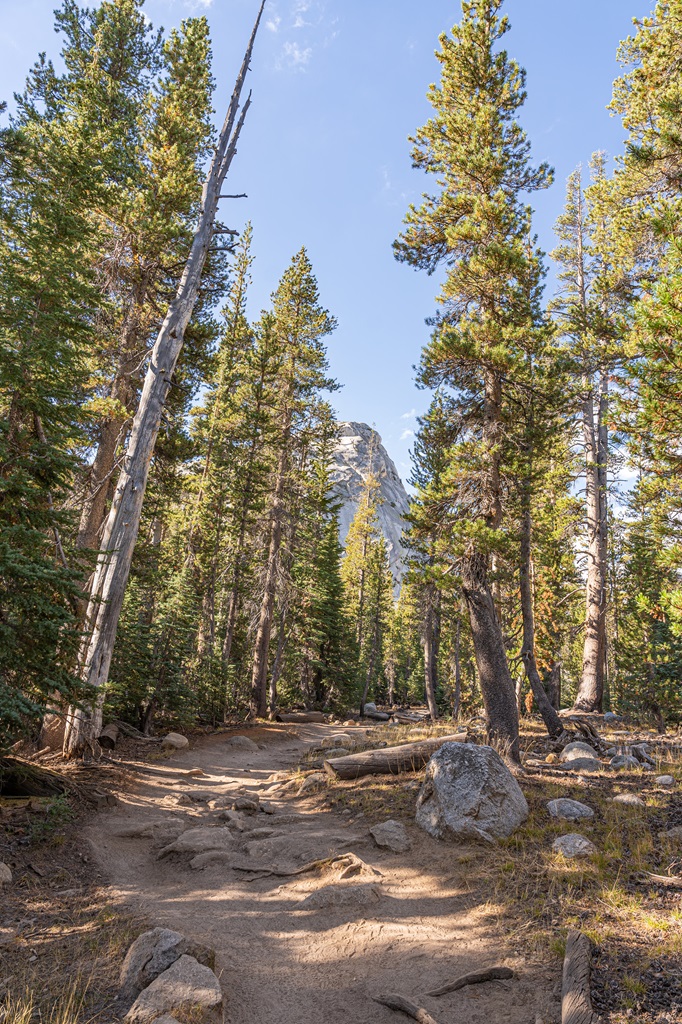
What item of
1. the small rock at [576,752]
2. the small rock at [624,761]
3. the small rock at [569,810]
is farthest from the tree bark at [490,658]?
the small rock at [624,761]

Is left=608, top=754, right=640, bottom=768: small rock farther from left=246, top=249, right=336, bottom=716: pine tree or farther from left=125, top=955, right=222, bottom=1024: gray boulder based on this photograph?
left=246, top=249, right=336, bottom=716: pine tree

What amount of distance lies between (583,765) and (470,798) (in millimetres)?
4618

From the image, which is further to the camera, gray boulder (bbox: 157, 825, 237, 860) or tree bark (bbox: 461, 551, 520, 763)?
tree bark (bbox: 461, 551, 520, 763)

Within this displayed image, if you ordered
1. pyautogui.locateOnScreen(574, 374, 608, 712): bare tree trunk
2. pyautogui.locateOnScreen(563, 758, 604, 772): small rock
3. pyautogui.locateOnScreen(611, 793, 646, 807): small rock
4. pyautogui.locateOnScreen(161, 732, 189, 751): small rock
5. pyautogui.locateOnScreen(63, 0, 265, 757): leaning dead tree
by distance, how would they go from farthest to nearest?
pyautogui.locateOnScreen(574, 374, 608, 712): bare tree trunk < pyautogui.locateOnScreen(161, 732, 189, 751): small rock < pyautogui.locateOnScreen(563, 758, 604, 772): small rock < pyautogui.locateOnScreen(63, 0, 265, 757): leaning dead tree < pyautogui.locateOnScreen(611, 793, 646, 807): small rock

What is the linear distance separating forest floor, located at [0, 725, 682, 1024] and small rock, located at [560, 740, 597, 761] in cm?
229

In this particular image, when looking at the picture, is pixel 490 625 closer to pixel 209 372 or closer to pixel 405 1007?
pixel 405 1007

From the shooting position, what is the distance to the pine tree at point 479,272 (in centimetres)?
1052

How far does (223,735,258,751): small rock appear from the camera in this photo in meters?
15.5

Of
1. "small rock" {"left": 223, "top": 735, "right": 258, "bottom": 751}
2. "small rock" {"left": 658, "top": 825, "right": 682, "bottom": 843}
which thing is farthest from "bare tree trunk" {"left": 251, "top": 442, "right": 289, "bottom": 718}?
"small rock" {"left": 658, "top": 825, "right": 682, "bottom": 843}

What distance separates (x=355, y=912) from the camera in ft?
18.7

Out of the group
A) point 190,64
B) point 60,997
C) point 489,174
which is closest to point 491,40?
point 489,174

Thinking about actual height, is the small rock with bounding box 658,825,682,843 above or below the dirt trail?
above

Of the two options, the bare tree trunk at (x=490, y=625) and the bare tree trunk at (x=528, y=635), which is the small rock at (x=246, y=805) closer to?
the bare tree trunk at (x=490, y=625)

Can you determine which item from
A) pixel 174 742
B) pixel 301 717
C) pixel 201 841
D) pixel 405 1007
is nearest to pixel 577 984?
pixel 405 1007
